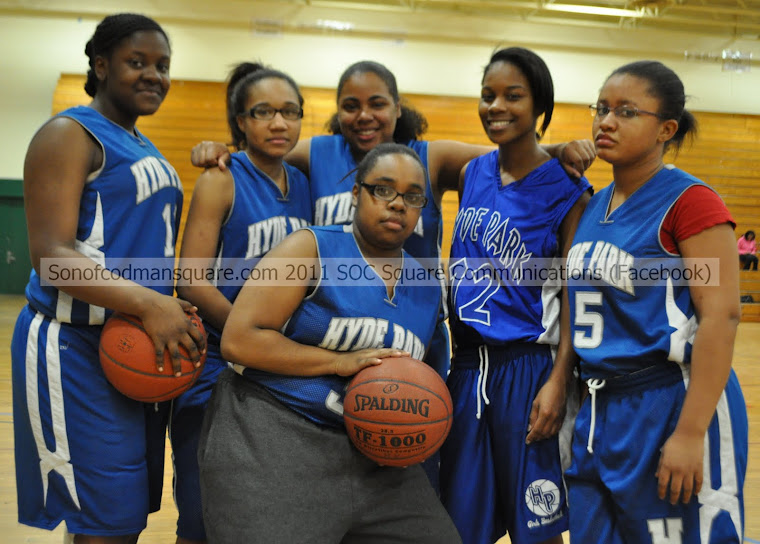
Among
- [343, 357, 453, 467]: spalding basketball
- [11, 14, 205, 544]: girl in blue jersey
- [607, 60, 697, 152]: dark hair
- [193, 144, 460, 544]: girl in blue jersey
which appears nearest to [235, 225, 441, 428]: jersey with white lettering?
[193, 144, 460, 544]: girl in blue jersey

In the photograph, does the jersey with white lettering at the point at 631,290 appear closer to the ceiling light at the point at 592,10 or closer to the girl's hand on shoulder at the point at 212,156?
the girl's hand on shoulder at the point at 212,156

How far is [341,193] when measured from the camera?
2.57 m

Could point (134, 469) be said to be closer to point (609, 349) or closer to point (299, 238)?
point (299, 238)

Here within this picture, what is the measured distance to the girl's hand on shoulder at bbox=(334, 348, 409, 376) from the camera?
190 cm

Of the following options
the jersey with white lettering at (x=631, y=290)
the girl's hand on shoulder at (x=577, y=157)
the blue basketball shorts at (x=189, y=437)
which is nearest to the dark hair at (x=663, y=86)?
the jersey with white lettering at (x=631, y=290)

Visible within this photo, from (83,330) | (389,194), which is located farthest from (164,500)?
(389,194)

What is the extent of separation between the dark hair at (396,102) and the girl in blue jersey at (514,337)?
0.43 meters

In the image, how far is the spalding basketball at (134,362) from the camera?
190cm

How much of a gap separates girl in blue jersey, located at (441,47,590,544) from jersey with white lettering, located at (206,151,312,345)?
71 cm

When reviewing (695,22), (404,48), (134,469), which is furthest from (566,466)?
(695,22)

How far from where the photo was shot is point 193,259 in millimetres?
2268

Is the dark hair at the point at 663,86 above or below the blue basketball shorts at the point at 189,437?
above

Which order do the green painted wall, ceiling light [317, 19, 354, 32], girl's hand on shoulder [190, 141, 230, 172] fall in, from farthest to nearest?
1. the green painted wall
2. ceiling light [317, 19, 354, 32]
3. girl's hand on shoulder [190, 141, 230, 172]

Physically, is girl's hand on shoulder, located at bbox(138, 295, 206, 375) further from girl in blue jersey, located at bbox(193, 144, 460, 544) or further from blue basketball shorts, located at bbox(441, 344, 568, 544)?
blue basketball shorts, located at bbox(441, 344, 568, 544)
